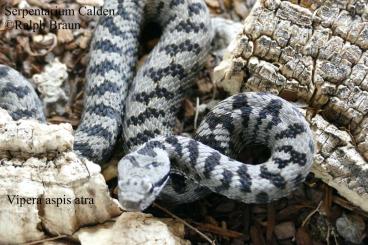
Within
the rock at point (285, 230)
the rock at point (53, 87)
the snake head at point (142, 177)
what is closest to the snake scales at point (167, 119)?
the snake head at point (142, 177)

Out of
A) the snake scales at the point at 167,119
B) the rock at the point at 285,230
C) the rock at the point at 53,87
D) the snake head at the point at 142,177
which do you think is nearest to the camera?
the snake head at the point at 142,177

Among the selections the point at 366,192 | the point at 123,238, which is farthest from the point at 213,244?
the point at 366,192

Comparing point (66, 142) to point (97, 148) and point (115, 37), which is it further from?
point (115, 37)

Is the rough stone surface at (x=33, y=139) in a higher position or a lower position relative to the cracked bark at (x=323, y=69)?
lower

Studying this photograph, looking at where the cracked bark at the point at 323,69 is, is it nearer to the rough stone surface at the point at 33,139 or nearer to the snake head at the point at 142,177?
the snake head at the point at 142,177

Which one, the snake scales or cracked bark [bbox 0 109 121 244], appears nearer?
cracked bark [bbox 0 109 121 244]

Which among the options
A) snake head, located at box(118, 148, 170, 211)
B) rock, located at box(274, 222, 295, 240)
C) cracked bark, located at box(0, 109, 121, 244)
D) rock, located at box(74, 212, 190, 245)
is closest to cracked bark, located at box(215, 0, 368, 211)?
rock, located at box(274, 222, 295, 240)

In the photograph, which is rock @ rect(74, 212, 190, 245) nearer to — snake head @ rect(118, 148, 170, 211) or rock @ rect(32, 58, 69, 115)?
snake head @ rect(118, 148, 170, 211)
